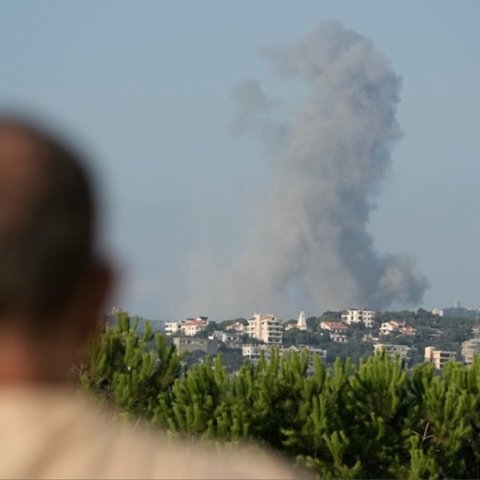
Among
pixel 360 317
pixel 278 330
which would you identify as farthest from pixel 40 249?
pixel 360 317

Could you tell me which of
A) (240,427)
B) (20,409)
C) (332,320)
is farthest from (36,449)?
(332,320)

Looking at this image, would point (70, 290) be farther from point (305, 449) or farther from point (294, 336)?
point (294, 336)

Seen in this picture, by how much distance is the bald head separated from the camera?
1.24m

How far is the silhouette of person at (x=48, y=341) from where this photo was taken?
4.08 ft

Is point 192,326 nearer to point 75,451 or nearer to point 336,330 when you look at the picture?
point 336,330

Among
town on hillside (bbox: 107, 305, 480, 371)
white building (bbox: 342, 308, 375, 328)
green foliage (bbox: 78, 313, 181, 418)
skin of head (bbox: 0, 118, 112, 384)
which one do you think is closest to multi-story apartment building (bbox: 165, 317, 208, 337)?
town on hillside (bbox: 107, 305, 480, 371)

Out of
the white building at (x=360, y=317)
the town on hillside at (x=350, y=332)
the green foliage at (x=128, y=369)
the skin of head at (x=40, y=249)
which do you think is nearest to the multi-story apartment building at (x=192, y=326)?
the town on hillside at (x=350, y=332)

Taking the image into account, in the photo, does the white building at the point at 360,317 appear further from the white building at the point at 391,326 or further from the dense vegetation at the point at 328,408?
the dense vegetation at the point at 328,408

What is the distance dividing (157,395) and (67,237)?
10644 mm

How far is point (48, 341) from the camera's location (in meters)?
1.28

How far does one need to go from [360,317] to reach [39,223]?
10930 centimetres

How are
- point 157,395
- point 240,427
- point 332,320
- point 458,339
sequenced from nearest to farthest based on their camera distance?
point 240,427 → point 157,395 → point 332,320 → point 458,339

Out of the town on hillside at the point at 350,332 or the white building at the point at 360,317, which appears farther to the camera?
the white building at the point at 360,317

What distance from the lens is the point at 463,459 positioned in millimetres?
11273
